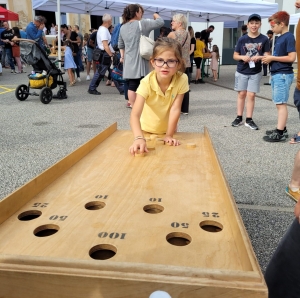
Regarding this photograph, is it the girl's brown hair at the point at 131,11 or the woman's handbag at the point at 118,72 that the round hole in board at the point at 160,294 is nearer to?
the girl's brown hair at the point at 131,11

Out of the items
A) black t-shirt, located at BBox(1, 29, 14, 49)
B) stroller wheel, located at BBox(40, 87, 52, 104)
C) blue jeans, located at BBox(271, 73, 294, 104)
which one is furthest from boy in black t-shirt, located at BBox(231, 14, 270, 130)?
black t-shirt, located at BBox(1, 29, 14, 49)

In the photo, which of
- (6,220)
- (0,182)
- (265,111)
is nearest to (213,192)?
(6,220)

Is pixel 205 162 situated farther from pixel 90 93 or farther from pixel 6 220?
pixel 90 93

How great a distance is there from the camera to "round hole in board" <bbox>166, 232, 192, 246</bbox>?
49.6 inches

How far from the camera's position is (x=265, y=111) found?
→ 23.8 ft

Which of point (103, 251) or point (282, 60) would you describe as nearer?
point (103, 251)

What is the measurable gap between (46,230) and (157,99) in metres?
1.91

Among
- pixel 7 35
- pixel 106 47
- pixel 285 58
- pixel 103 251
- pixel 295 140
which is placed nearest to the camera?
pixel 103 251

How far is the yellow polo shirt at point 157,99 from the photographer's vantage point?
2.91 m

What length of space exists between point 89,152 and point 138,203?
3.12ft

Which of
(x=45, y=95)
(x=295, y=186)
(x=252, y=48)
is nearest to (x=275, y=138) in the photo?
(x=252, y=48)

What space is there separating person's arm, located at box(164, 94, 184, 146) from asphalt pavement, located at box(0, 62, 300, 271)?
2.96ft

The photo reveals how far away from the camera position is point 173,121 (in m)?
2.84

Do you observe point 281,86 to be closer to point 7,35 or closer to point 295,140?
point 295,140
